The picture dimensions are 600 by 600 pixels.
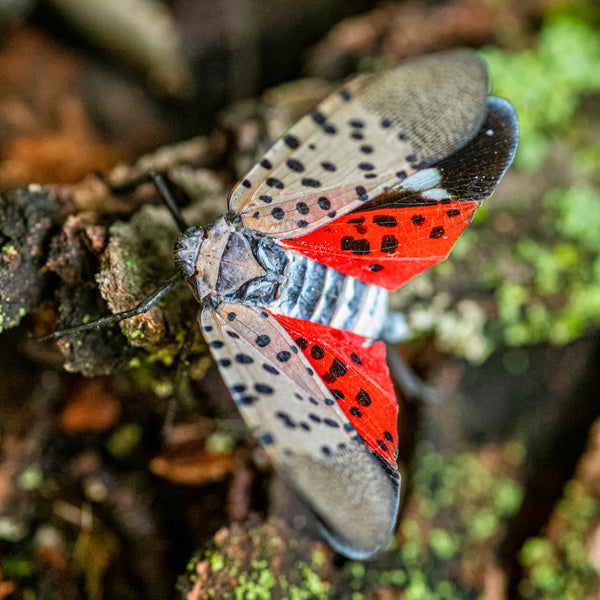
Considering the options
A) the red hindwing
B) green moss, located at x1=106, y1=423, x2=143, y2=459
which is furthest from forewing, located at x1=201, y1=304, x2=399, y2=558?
green moss, located at x1=106, y1=423, x2=143, y2=459

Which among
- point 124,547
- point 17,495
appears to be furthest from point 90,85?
point 124,547

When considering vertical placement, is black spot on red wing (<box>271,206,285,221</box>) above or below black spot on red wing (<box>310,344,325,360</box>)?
above

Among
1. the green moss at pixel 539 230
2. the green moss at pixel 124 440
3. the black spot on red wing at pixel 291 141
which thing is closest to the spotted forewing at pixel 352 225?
the black spot on red wing at pixel 291 141

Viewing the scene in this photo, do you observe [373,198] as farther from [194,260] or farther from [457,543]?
[457,543]

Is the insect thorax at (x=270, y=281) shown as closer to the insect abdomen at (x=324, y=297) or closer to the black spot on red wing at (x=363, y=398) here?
the insect abdomen at (x=324, y=297)

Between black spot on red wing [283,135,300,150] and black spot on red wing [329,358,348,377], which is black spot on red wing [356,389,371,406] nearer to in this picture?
black spot on red wing [329,358,348,377]

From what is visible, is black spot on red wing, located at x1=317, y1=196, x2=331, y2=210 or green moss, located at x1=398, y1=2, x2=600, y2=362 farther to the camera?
green moss, located at x1=398, y1=2, x2=600, y2=362
